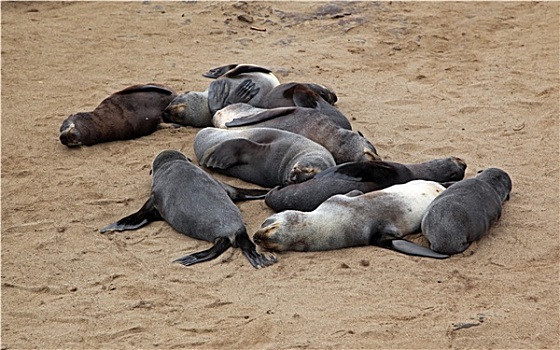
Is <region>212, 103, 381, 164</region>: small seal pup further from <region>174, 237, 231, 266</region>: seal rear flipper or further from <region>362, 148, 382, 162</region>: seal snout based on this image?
<region>174, 237, 231, 266</region>: seal rear flipper

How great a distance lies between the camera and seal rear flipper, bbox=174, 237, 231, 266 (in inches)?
225

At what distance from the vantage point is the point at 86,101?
8.96 m

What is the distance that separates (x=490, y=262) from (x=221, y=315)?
1.84 m

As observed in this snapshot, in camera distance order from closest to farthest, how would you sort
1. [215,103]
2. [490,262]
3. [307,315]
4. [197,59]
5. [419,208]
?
[307,315] < [490,262] < [419,208] < [215,103] < [197,59]

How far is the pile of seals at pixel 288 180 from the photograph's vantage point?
5836 millimetres

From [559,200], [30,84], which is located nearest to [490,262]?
[559,200]

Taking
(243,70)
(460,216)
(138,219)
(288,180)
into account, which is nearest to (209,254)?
(138,219)

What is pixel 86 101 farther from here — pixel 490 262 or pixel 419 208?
pixel 490 262

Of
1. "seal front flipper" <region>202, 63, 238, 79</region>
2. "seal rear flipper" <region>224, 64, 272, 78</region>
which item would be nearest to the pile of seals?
"seal rear flipper" <region>224, 64, 272, 78</region>

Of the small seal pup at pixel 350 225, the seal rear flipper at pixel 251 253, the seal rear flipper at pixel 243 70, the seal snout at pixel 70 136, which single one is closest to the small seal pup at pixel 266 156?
the small seal pup at pixel 350 225

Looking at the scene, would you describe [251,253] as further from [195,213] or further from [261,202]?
[261,202]

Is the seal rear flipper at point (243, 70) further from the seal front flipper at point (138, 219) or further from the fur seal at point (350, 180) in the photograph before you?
the seal front flipper at point (138, 219)

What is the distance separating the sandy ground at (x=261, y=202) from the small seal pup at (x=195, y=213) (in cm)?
12

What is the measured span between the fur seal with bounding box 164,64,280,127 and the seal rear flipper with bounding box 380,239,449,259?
3029 millimetres
